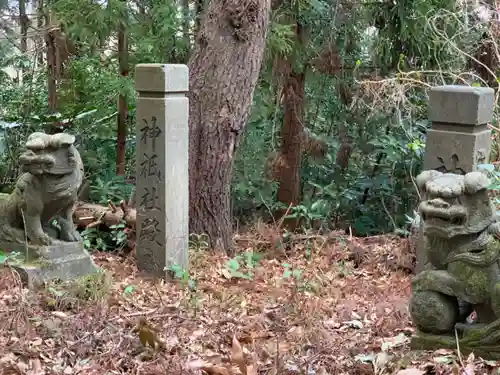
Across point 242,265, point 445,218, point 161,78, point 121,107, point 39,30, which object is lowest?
point 242,265

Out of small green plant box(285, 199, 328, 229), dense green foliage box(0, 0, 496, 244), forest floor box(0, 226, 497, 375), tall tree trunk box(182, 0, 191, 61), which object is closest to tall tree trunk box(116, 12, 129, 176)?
dense green foliage box(0, 0, 496, 244)

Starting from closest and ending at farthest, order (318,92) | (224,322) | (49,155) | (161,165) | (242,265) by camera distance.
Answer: (224,322) < (49,155) < (161,165) < (242,265) < (318,92)

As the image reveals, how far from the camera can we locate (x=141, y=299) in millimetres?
5145

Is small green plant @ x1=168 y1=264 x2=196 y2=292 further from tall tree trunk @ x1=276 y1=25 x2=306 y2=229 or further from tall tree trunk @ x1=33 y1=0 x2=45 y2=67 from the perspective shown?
tall tree trunk @ x1=33 y1=0 x2=45 y2=67

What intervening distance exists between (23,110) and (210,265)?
17.1 feet

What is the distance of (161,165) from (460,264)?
2.84m

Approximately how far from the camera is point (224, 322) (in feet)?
15.3

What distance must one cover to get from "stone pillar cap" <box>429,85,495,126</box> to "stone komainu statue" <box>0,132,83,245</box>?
9.57 ft

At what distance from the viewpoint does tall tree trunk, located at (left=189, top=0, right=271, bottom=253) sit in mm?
6578

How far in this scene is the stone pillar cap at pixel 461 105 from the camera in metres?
5.29

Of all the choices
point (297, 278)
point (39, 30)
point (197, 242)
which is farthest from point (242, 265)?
point (39, 30)

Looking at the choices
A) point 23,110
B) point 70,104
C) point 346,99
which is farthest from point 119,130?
point 346,99

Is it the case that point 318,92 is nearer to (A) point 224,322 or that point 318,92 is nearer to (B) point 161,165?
(B) point 161,165

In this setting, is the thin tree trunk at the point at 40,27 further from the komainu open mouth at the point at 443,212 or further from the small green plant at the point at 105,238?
the komainu open mouth at the point at 443,212
